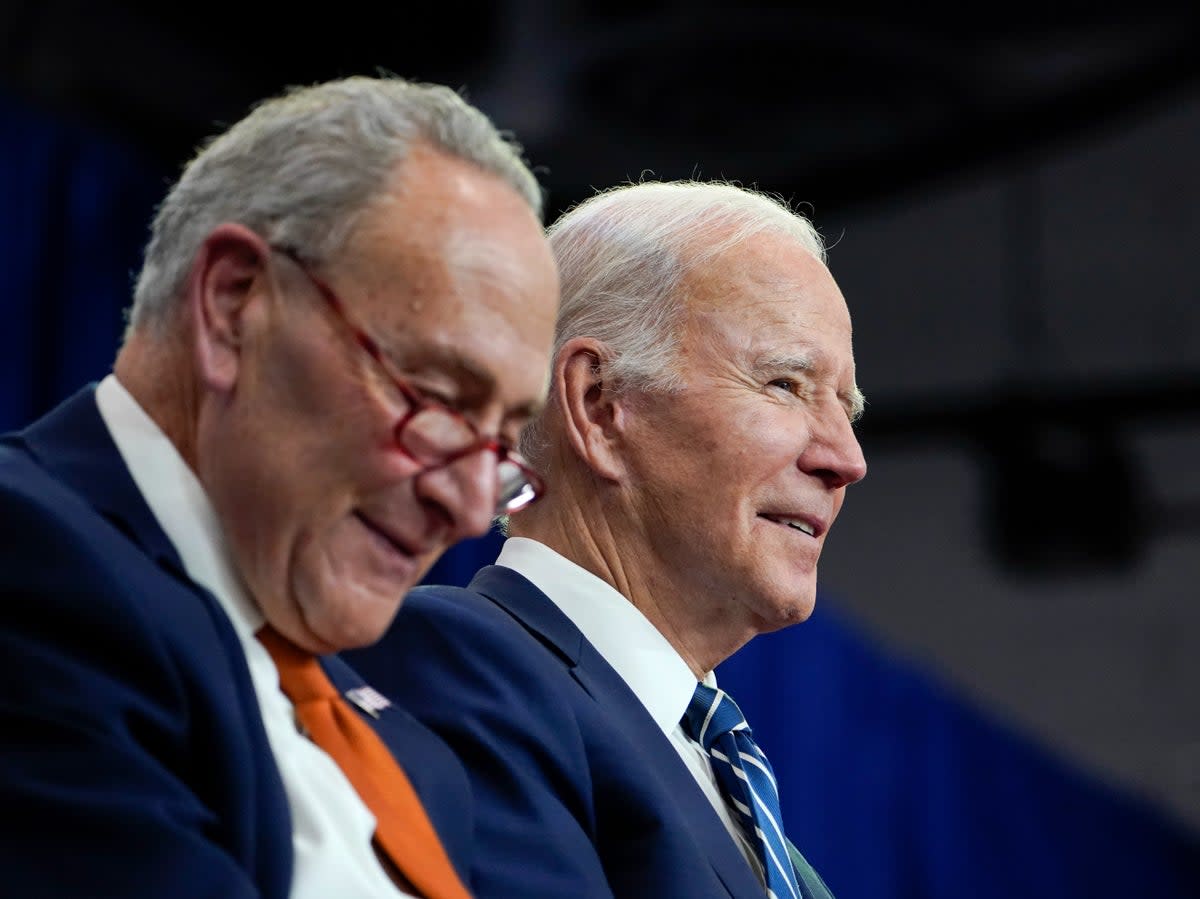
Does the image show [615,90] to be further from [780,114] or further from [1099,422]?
[1099,422]

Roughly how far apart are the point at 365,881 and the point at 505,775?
32 centimetres

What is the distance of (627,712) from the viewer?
145 cm

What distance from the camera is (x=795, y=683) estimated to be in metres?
4.29

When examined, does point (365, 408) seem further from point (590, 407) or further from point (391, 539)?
point (590, 407)

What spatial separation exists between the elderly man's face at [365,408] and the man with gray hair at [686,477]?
0.42 metres

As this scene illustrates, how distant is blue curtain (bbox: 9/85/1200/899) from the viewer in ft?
10.1

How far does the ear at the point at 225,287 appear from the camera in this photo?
0.96m

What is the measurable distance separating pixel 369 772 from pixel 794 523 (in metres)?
0.70

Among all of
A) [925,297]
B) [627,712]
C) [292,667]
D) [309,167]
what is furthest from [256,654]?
[925,297]

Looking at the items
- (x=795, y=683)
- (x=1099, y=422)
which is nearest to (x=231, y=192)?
(x=795, y=683)

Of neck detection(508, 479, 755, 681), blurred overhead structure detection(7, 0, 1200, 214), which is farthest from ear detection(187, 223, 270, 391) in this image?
blurred overhead structure detection(7, 0, 1200, 214)

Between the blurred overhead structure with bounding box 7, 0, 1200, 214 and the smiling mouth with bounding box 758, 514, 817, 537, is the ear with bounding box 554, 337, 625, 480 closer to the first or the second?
the smiling mouth with bounding box 758, 514, 817, 537

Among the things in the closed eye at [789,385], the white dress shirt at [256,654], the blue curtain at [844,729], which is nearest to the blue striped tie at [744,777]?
the closed eye at [789,385]

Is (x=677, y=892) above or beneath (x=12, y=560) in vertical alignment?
beneath
